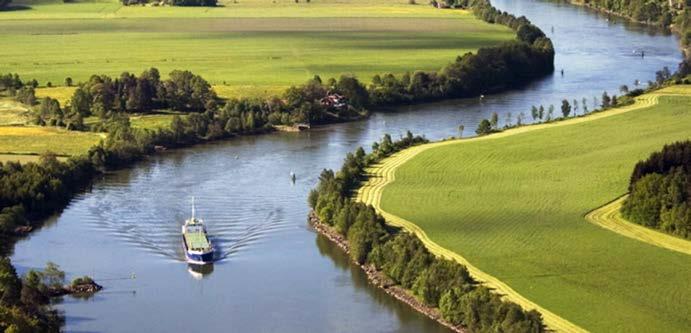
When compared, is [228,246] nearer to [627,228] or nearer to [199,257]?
[199,257]

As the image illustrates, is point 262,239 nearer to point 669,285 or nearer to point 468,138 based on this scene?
point 669,285

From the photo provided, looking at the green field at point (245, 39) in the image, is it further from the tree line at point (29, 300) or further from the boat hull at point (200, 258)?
the tree line at point (29, 300)

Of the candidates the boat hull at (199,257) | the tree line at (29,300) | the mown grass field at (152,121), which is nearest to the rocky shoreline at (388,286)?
the boat hull at (199,257)

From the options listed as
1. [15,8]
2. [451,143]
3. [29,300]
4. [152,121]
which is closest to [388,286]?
[29,300]

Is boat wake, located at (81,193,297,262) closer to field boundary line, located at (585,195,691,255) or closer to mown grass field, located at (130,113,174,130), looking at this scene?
field boundary line, located at (585,195,691,255)

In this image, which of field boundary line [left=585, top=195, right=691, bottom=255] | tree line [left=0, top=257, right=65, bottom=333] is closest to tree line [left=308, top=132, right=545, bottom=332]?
field boundary line [left=585, top=195, right=691, bottom=255]
